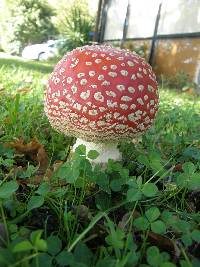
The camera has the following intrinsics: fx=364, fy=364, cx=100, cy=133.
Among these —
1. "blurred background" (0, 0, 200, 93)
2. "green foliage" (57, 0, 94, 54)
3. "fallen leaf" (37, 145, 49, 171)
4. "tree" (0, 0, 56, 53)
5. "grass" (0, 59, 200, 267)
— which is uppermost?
"grass" (0, 59, 200, 267)

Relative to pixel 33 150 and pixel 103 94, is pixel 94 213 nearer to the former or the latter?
pixel 103 94

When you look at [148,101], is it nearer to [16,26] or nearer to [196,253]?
[196,253]

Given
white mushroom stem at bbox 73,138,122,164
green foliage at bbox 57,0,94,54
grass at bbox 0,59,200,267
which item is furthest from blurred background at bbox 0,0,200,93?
grass at bbox 0,59,200,267

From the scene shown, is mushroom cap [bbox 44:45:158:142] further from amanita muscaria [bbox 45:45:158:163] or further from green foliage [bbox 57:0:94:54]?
green foliage [bbox 57:0:94:54]

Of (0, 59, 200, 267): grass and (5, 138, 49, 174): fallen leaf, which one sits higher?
(0, 59, 200, 267): grass

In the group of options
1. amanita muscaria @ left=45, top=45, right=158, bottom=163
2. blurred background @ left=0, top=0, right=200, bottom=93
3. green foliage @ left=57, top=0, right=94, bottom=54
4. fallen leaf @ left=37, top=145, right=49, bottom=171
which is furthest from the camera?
green foliage @ left=57, top=0, right=94, bottom=54

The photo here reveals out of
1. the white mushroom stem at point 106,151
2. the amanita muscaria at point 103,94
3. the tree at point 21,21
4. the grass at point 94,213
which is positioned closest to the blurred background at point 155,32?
the white mushroom stem at point 106,151

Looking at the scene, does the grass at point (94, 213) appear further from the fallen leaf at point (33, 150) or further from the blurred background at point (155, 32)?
the blurred background at point (155, 32)
